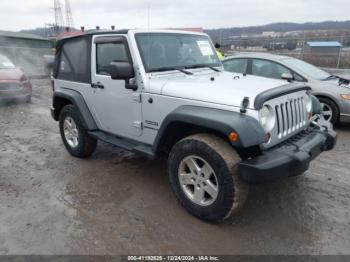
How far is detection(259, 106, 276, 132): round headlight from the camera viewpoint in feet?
9.34

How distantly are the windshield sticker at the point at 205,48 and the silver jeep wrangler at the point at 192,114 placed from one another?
0.02m

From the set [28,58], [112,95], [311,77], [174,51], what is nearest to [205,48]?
[174,51]

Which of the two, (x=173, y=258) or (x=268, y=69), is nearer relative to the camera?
(x=173, y=258)

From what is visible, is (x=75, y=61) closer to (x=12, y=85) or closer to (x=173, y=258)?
(x=173, y=258)

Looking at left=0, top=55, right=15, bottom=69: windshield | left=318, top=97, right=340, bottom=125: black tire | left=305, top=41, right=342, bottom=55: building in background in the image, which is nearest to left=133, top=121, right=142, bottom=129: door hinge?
left=318, top=97, right=340, bottom=125: black tire

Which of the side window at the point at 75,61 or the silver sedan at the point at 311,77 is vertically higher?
the side window at the point at 75,61

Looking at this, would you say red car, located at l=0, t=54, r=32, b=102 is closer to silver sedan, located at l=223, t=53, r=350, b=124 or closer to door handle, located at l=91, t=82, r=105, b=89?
door handle, located at l=91, t=82, r=105, b=89

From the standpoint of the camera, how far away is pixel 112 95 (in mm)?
3982

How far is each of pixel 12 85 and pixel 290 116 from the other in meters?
8.06

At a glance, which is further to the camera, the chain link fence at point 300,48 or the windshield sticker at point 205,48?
the chain link fence at point 300,48

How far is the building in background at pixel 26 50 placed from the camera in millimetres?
15945

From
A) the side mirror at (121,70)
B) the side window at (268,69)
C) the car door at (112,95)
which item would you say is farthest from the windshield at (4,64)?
the side mirror at (121,70)

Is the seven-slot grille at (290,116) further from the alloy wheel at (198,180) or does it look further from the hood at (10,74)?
the hood at (10,74)

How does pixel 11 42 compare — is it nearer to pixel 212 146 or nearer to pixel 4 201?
pixel 4 201
